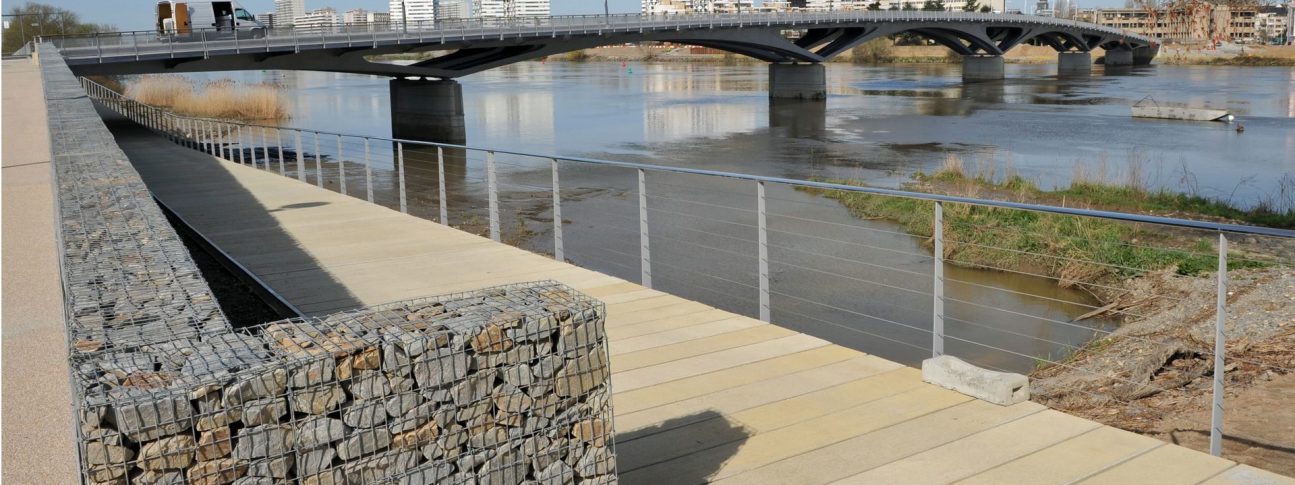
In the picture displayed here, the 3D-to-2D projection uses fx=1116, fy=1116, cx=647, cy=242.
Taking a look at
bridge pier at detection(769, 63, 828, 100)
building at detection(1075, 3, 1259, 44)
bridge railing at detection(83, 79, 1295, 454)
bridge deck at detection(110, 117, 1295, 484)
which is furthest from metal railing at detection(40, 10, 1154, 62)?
building at detection(1075, 3, 1259, 44)

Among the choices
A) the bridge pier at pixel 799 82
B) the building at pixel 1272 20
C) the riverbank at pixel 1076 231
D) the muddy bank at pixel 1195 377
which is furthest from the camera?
the building at pixel 1272 20

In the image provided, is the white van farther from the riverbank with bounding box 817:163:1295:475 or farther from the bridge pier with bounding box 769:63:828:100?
the riverbank with bounding box 817:163:1295:475

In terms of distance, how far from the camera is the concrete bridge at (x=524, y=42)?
3303 cm

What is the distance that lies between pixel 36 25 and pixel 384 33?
26563mm

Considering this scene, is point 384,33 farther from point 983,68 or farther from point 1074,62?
point 1074,62

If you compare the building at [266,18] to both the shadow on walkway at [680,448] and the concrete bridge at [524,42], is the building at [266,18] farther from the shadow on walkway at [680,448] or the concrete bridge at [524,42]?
the shadow on walkway at [680,448]

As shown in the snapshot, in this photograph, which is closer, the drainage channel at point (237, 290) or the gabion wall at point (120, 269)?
the gabion wall at point (120, 269)

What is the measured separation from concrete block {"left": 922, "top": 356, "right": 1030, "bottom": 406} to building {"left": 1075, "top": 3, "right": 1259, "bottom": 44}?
113 metres

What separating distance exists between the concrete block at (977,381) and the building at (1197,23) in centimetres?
11302

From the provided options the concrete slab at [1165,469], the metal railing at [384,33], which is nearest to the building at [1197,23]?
the metal railing at [384,33]

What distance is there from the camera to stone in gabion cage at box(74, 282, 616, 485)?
2.29 meters

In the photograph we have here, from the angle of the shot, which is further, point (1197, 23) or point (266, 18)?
point (1197, 23)

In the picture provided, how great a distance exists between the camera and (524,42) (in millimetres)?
43688

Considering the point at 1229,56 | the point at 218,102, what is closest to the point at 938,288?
the point at 218,102
